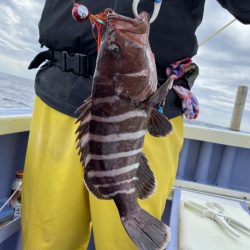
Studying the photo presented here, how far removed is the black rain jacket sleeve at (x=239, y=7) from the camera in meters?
1.20

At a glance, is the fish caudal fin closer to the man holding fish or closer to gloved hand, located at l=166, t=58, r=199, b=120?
the man holding fish

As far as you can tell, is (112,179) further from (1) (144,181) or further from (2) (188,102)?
(2) (188,102)

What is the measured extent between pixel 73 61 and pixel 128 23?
63 centimetres

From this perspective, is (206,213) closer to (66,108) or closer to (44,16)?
(66,108)

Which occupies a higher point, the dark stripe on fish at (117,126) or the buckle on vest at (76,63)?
the buckle on vest at (76,63)

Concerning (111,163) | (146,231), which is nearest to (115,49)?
(111,163)

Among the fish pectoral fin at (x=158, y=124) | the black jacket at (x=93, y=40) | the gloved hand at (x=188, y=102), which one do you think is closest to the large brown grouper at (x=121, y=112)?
the fish pectoral fin at (x=158, y=124)

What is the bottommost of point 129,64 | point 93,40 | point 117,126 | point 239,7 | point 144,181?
point 144,181

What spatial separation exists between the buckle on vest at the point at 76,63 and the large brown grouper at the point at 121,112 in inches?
20.1

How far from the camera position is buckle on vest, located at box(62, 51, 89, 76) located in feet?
4.24

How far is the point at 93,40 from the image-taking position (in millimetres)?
1265

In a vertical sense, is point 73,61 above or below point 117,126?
above

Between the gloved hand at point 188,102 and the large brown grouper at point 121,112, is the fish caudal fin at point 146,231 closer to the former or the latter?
the large brown grouper at point 121,112

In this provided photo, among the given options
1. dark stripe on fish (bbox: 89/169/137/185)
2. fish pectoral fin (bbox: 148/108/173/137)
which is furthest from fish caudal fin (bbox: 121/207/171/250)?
fish pectoral fin (bbox: 148/108/173/137)
